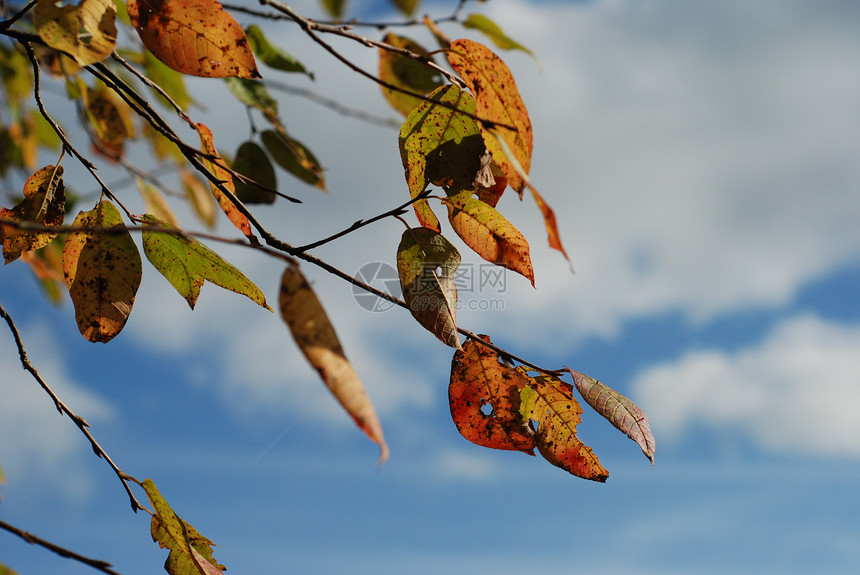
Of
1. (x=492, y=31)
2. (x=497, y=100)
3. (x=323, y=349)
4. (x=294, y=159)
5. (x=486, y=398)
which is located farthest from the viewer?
Answer: (x=294, y=159)

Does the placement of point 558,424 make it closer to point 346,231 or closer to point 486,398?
point 486,398

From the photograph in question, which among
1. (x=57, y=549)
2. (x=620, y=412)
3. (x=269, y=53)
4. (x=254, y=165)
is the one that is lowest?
(x=57, y=549)

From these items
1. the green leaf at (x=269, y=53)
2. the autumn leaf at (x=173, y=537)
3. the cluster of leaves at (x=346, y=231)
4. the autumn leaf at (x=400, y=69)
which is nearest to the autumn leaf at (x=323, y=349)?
the cluster of leaves at (x=346, y=231)

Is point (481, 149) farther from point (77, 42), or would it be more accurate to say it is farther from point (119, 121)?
point (119, 121)

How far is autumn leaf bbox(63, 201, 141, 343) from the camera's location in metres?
0.53

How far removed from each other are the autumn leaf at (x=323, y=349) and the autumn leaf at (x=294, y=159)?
508 millimetres

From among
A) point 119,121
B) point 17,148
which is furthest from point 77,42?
point 17,148

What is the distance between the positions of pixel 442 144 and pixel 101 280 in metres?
0.31

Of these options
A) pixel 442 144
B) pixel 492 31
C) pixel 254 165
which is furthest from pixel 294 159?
pixel 442 144

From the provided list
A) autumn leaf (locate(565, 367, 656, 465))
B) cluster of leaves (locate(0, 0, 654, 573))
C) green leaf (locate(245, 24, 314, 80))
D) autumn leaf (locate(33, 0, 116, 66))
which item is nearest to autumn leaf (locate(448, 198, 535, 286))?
cluster of leaves (locate(0, 0, 654, 573))

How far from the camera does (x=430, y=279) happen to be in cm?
44

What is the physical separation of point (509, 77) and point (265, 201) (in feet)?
1.63

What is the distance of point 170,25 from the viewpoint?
459mm

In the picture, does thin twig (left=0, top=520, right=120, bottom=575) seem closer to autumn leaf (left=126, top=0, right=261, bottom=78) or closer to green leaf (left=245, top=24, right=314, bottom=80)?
autumn leaf (left=126, top=0, right=261, bottom=78)
